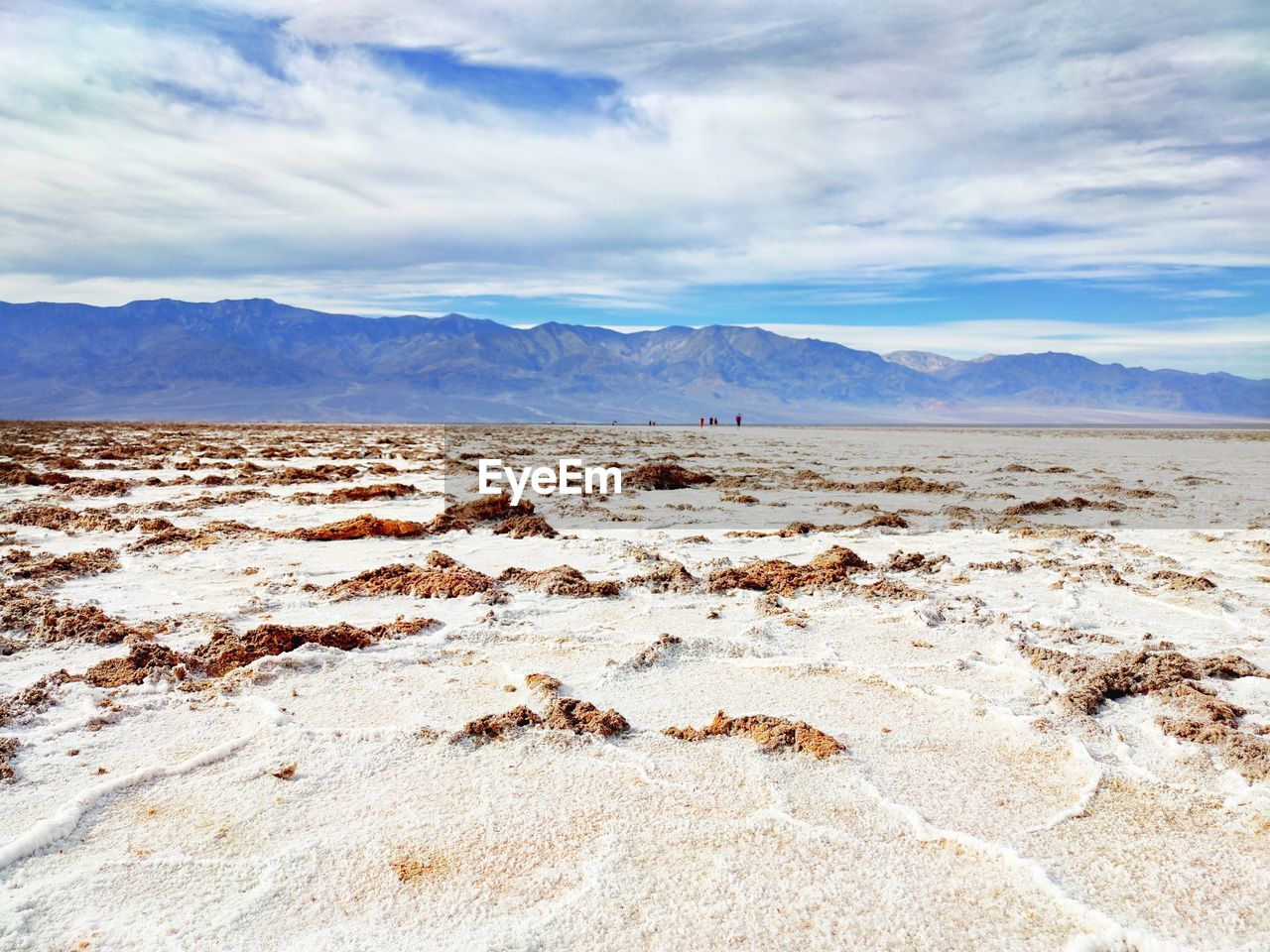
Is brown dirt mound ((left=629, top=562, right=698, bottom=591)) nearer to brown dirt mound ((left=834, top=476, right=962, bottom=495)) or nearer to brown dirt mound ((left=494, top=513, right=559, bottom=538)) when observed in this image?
brown dirt mound ((left=494, top=513, right=559, bottom=538))

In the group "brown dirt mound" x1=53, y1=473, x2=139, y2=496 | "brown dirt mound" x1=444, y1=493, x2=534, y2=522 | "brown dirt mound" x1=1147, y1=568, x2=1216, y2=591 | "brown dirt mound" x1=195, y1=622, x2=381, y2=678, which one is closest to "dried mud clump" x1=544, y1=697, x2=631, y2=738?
"brown dirt mound" x1=195, y1=622, x2=381, y2=678

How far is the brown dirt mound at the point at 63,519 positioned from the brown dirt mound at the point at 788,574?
5.82m

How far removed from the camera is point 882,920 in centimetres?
252

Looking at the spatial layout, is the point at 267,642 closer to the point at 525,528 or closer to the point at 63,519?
the point at 525,528

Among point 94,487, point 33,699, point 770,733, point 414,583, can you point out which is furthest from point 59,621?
point 94,487

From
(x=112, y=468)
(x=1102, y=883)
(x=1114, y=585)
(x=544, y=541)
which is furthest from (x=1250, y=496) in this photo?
(x=112, y=468)

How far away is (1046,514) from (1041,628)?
5659 mm

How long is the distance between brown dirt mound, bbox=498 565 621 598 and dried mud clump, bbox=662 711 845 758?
227 cm

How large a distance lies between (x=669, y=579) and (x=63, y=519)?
6341 mm

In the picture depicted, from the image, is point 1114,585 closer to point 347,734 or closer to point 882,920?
point 882,920

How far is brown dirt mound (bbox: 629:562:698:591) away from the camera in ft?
20.4

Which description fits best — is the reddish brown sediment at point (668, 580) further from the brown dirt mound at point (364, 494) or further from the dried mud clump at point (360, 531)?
the brown dirt mound at point (364, 494)

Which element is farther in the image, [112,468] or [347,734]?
[112,468]

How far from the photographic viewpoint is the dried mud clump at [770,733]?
3612 mm
